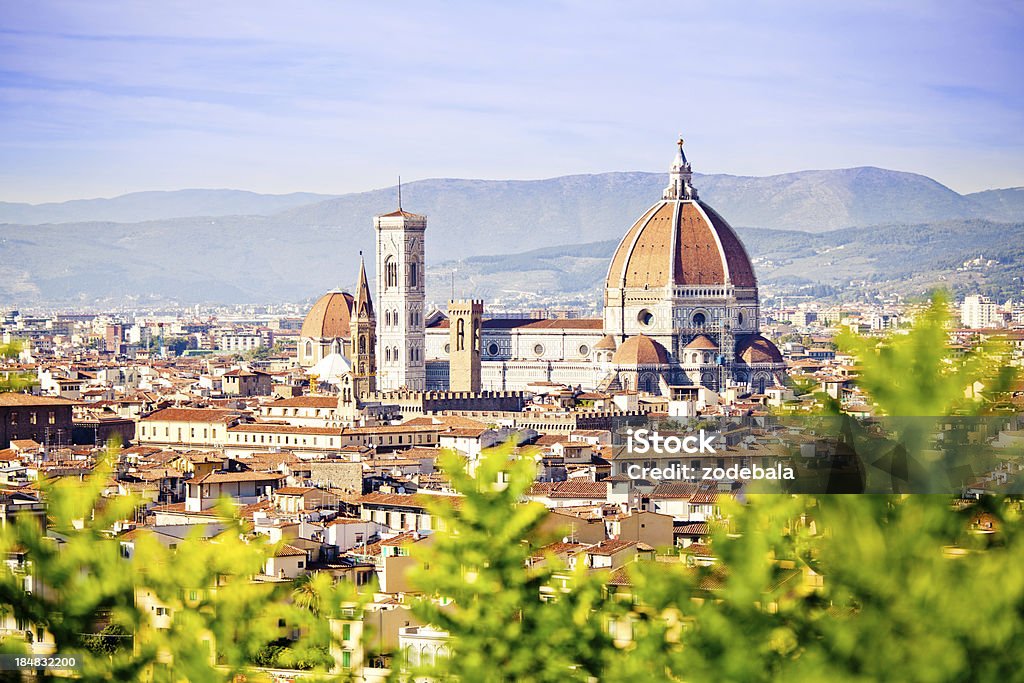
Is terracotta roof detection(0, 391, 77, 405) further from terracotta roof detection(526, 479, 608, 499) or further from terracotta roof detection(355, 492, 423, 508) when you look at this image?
terracotta roof detection(526, 479, 608, 499)

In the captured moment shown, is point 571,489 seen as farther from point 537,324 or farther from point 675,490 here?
point 537,324

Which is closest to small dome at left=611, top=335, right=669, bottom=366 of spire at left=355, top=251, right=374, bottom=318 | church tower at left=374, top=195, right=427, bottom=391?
church tower at left=374, top=195, right=427, bottom=391

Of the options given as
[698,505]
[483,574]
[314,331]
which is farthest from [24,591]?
[314,331]

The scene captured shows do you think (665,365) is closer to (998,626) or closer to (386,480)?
(386,480)

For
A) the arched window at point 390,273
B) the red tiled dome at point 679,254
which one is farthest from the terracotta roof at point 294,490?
the red tiled dome at point 679,254

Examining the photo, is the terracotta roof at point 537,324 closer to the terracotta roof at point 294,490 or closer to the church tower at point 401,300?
the church tower at point 401,300

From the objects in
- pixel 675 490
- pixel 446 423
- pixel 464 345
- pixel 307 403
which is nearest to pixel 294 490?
pixel 675 490
